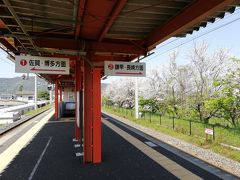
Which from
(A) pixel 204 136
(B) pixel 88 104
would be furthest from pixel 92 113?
(A) pixel 204 136

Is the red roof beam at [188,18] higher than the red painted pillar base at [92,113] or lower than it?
higher

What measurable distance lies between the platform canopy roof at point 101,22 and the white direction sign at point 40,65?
0.31 m

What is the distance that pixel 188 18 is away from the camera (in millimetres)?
6199

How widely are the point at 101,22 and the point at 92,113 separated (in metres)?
3.12

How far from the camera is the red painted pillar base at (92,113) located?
9.06 metres

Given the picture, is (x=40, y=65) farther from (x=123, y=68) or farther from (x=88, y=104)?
(x=123, y=68)

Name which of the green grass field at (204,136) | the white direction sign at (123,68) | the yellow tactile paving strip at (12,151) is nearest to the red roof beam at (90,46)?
the white direction sign at (123,68)

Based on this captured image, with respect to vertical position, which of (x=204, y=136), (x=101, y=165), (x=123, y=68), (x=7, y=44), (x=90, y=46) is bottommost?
(x=101, y=165)

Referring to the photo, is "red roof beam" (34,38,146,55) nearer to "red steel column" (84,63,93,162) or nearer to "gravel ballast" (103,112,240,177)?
"red steel column" (84,63,93,162)

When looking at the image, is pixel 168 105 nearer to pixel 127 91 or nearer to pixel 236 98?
pixel 236 98

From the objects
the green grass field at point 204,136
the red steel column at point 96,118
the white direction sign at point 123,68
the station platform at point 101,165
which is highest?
the white direction sign at point 123,68

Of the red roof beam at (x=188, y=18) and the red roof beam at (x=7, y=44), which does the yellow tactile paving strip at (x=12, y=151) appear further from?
the red roof beam at (x=188, y=18)

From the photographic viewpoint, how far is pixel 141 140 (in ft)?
43.6

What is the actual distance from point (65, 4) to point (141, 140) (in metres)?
8.63
